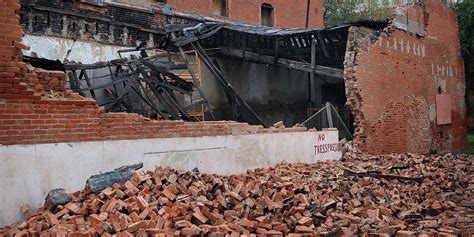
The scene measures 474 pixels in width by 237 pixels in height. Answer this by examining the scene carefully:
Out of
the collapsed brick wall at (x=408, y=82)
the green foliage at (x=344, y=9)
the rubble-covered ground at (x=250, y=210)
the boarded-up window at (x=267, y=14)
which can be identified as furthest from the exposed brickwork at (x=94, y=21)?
the green foliage at (x=344, y=9)

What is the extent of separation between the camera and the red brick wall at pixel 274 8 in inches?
814

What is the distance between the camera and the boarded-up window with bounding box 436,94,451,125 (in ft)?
61.6

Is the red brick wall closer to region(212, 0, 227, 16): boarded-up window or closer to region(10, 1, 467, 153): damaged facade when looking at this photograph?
region(212, 0, 227, 16): boarded-up window

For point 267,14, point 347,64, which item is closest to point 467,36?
point 267,14

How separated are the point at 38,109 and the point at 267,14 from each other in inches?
785

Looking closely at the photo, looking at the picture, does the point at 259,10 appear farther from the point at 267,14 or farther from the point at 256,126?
the point at 256,126

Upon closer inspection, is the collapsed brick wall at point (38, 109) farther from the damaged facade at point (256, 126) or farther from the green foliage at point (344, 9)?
the green foliage at point (344, 9)

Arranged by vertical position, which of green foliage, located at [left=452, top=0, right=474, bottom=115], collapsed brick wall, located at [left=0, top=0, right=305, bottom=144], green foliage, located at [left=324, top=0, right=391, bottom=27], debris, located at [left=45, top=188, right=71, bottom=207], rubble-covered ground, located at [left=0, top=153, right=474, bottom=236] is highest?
green foliage, located at [left=324, top=0, right=391, bottom=27]

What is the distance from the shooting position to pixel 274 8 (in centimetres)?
2520

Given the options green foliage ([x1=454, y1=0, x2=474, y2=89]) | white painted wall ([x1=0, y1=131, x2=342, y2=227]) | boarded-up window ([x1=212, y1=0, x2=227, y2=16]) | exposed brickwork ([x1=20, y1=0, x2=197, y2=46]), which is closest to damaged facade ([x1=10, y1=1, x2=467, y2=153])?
exposed brickwork ([x1=20, y1=0, x2=197, y2=46])

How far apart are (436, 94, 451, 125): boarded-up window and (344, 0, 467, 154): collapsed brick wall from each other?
0.25 metres

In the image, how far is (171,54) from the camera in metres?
15.1

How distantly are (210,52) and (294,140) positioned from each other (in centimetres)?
576

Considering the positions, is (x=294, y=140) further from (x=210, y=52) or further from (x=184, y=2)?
(x=184, y=2)
